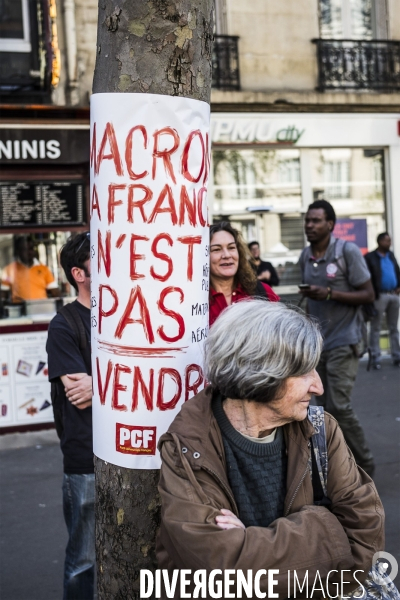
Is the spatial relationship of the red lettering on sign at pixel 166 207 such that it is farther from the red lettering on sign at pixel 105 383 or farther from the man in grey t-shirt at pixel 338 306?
the man in grey t-shirt at pixel 338 306

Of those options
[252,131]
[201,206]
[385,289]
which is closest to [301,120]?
[252,131]

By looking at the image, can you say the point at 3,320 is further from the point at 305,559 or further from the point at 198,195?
the point at 305,559

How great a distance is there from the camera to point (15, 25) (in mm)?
10133

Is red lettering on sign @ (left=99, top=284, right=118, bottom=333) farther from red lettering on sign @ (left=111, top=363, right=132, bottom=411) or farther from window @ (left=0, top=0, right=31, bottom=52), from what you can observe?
window @ (left=0, top=0, right=31, bottom=52)

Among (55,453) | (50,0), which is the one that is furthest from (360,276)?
(50,0)

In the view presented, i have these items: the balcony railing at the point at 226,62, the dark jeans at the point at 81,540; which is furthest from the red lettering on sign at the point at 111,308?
the balcony railing at the point at 226,62

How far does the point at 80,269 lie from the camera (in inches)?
143

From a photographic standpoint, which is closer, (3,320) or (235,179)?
(3,320)

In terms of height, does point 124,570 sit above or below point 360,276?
below

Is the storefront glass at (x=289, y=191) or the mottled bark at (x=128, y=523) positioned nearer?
the mottled bark at (x=128, y=523)

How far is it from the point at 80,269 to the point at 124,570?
5.13 ft

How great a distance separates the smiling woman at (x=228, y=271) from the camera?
417 cm

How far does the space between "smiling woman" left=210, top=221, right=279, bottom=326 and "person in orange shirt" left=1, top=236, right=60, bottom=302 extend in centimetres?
492

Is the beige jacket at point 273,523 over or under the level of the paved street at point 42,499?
over
